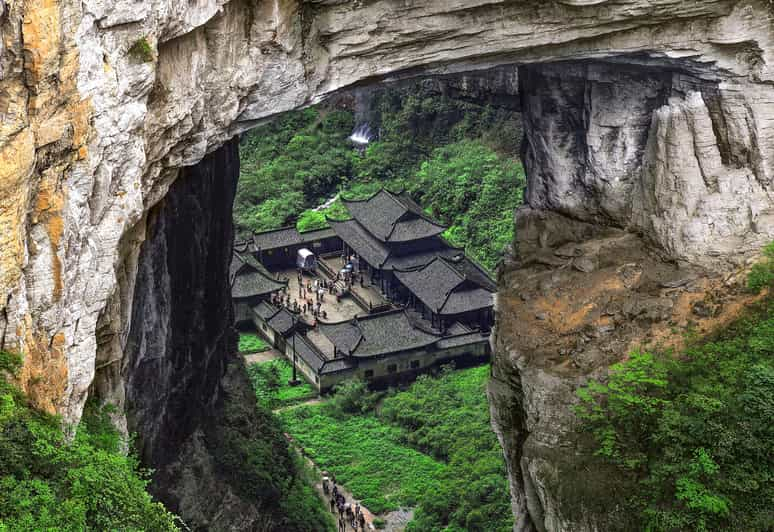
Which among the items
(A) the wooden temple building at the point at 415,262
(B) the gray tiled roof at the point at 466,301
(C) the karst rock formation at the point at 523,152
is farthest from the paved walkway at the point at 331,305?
(C) the karst rock formation at the point at 523,152

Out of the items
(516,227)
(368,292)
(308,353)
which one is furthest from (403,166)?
(516,227)

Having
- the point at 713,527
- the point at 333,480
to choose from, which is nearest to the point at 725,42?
the point at 713,527

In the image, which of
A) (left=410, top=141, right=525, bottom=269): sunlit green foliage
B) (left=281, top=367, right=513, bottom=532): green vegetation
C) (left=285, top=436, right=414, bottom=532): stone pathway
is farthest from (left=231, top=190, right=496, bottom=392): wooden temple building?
(left=285, top=436, right=414, bottom=532): stone pathway

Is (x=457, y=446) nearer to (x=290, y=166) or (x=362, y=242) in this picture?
(x=362, y=242)

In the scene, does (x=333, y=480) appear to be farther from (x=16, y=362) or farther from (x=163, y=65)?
(x=16, y=362)

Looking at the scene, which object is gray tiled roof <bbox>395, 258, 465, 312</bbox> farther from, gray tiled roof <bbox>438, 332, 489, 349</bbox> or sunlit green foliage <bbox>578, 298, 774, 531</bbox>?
sunlit green foliage <bbox>578, 298, 774, 531</bbox>
